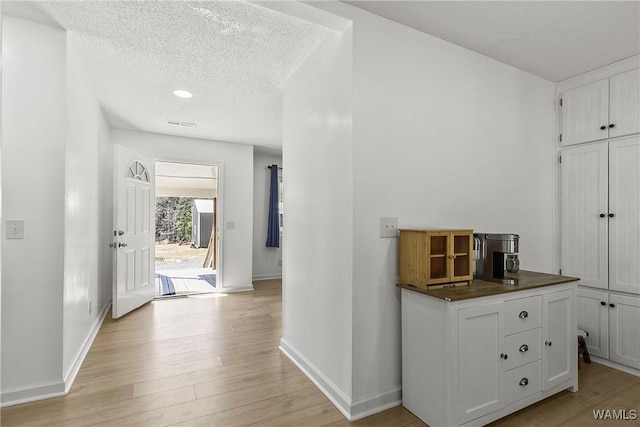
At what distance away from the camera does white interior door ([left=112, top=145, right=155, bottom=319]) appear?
3814 mm

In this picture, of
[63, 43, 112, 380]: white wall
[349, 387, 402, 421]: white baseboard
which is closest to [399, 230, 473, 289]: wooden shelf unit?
[349, 387, 402, 421]: white baseboard

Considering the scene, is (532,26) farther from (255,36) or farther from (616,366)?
(616,366)

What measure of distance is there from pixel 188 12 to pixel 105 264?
3.57 m

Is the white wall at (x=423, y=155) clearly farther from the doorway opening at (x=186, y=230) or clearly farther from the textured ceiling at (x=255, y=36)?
the doorway opening at (x=186, y=230)

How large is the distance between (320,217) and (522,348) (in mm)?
1551

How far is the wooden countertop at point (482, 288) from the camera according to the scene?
5.99ft

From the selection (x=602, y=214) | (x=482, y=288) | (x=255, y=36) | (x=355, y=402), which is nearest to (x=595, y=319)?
(x=602, y=214)

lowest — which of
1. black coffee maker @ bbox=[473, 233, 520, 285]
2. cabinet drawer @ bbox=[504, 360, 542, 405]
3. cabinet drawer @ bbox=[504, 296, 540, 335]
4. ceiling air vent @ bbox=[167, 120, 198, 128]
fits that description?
cabinet drawer @ bbox=[504, 360, 542, 405]

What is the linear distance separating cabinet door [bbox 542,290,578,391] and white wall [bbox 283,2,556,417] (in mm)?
656

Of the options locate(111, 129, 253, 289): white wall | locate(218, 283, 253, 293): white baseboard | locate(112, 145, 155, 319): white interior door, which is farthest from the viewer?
locate(218, 283, 253, 293): white baseboard

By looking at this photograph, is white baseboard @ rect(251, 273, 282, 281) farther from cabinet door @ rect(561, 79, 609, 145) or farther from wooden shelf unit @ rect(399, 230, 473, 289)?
cabinet door @ rect(561, 79, 609, 145)

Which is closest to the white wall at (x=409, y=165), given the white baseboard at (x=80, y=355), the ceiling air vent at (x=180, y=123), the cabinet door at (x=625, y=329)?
the cabinet door at (x=625, y=329)

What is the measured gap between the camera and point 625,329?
103 inches

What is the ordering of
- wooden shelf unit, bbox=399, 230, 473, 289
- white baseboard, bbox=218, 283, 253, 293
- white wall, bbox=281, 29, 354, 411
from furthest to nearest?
white baseboard, bbox=218, 283, 253, 293
white wall, bbox=281, 29, 354, 411
wooden shelf unit, bbox=399, 230, 473, 289
